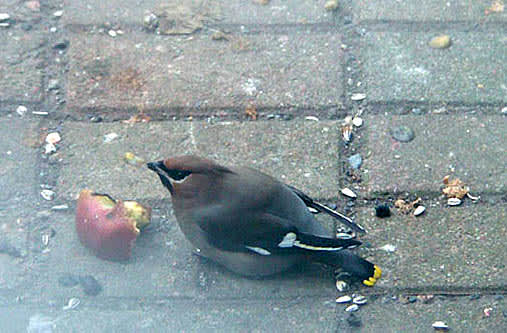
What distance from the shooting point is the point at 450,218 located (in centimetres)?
359

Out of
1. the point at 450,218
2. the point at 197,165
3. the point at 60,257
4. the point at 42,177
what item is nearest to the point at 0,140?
the point at 42,177

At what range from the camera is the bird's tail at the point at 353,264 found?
3324 millimetres

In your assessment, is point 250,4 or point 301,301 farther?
point 250,4

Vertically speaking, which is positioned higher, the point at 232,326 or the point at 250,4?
the point at 250,4

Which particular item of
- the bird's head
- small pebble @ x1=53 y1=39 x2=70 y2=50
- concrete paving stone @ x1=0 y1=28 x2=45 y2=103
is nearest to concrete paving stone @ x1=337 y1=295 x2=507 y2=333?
the bird's head

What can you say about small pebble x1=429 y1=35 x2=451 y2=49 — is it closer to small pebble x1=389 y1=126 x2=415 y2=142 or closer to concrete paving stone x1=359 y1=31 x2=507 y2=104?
concrete paving stone x1=359 y1=31 x2=507 y2=104

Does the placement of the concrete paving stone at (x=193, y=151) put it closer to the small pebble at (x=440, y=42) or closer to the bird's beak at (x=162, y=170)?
the bird's beak at (x=162, y=170)

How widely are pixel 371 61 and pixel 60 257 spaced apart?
70.6 inches

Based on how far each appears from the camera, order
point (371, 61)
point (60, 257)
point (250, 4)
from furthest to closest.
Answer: point (250, 4) → point (371, 61) → point (60, 257)

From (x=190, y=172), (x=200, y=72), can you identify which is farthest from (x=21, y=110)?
(x=190, y=172)

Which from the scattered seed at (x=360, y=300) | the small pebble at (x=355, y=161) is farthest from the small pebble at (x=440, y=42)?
the scattered seed at (x=360, y=300)

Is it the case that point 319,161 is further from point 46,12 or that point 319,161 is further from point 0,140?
point 46,12

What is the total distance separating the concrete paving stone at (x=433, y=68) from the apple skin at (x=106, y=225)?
1.35m

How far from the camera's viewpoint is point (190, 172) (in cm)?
322
